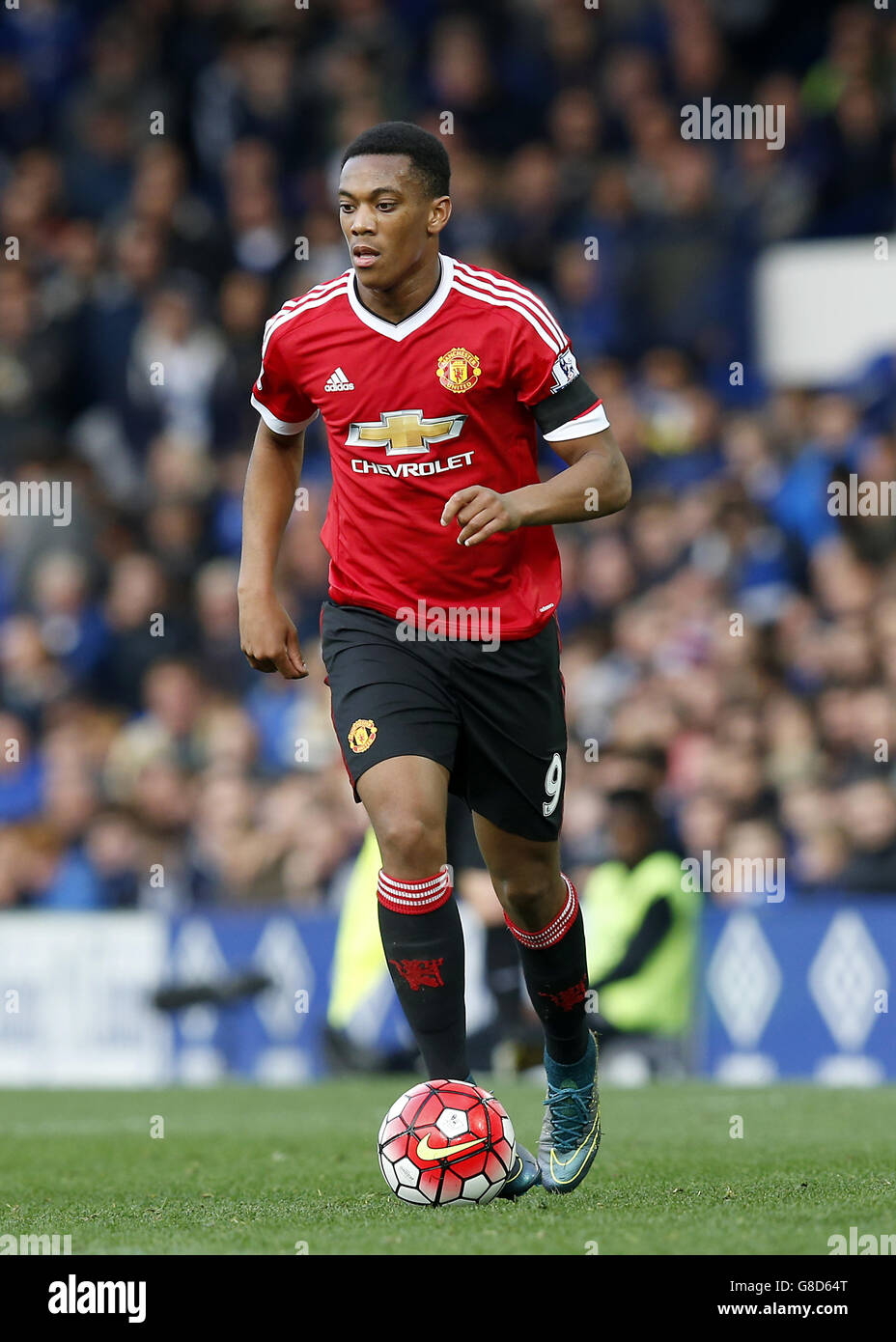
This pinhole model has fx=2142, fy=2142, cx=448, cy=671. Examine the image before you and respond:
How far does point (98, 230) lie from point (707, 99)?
4.73 m

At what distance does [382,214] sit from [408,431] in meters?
0.52

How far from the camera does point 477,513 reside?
4816 millimetres

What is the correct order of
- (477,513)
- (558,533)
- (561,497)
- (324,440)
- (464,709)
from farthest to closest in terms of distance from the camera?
(324,440), (558,533), (464,709), (561,497), (477,513)

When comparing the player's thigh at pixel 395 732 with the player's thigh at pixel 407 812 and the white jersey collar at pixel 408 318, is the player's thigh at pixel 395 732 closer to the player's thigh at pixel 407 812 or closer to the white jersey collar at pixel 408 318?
the player's thigh at pixel 407 812

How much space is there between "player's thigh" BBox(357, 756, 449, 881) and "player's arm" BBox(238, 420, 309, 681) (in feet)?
1.48

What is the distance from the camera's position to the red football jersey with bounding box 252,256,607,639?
5.23 meters

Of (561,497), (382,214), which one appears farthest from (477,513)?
(382,214)

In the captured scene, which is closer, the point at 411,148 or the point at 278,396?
the point at 411,148

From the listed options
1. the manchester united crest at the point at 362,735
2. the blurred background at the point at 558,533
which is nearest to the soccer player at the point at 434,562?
the manchester united crest at the point at 362,735

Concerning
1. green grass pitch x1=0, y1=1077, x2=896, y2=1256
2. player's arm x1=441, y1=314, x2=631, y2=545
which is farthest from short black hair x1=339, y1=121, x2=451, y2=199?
green grass pitch x1=0, y1=1077, x2=896, y2=1256

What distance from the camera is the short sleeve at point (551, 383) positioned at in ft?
17.1

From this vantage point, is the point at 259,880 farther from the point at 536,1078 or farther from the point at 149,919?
the point at 536,1078

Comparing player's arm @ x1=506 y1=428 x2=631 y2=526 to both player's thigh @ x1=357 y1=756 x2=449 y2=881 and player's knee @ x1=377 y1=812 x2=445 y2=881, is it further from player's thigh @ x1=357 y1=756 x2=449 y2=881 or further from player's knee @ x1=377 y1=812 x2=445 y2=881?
player's knee @ x1=377 y1=812 x2=445 y2=881

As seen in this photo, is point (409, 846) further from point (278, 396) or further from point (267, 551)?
point (278, 396)
